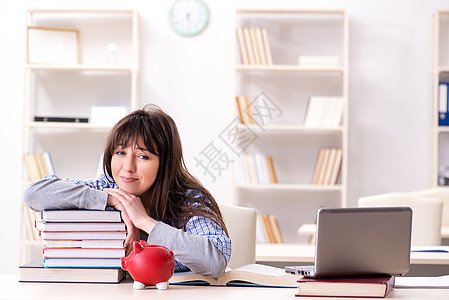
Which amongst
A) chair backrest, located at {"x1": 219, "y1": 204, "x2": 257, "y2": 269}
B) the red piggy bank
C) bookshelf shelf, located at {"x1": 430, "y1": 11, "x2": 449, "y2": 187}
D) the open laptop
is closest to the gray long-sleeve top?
the red piggy bank

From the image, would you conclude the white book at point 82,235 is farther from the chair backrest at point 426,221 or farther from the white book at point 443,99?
the white book at point 443,99

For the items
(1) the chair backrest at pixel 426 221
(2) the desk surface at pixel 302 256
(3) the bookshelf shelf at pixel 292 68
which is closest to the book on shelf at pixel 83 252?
(2) the desk surface at pixel 302 256

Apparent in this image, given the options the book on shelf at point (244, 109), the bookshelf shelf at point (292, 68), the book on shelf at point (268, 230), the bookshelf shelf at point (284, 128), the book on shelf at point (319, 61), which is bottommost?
the book on shelf at point (268, 230)

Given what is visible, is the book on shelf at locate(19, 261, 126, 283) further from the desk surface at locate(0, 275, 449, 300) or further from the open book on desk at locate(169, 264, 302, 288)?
the open book on desk at locate(169, 264, 302, 288)

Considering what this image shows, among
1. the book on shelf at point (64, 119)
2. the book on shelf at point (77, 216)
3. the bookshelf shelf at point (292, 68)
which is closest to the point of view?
the book on shelf at point (77, 216)

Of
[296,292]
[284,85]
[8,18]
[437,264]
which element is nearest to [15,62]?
[8,18]

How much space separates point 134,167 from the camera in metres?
1.75

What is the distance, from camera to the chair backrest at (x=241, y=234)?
2.34 meters

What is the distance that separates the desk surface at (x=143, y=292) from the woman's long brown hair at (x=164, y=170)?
247 mm

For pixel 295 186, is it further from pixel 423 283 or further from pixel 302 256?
pixel 423 283

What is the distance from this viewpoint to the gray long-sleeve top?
162 cm

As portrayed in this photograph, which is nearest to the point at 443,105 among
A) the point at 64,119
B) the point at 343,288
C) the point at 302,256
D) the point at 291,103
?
the point at 291,103

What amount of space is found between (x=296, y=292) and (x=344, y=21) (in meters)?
3.02

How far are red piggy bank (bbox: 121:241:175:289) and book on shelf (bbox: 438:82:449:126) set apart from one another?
318 cm
